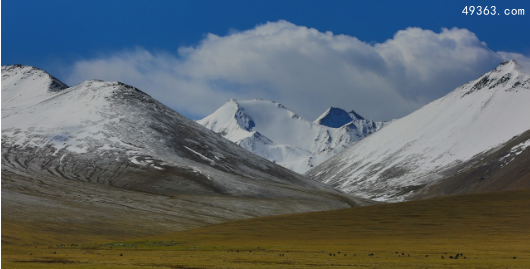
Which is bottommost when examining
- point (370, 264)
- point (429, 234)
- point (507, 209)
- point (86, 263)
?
point (86, 263)

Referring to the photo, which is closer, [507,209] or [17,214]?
[507,209]

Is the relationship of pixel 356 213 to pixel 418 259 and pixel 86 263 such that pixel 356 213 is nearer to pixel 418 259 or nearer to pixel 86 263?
pixel 418 259

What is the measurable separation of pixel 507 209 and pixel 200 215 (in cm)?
9177

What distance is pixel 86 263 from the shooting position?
185 feet

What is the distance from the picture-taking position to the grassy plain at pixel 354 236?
7694cm

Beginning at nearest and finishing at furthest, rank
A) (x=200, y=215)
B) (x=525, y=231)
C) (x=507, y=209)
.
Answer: (x=525, y=231) < (x=507, y=209) < (x=200, y=215)

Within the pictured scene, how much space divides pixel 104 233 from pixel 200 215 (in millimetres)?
51584

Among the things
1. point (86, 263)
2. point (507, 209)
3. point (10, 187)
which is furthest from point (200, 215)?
point (86, 263)

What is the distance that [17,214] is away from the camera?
144500 mm

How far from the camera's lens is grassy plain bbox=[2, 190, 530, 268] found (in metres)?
76.9

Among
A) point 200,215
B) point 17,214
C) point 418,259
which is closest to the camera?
point 418,259

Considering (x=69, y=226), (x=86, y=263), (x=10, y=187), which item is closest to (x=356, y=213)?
(x=69, y=226)

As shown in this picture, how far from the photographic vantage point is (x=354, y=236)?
368 ft

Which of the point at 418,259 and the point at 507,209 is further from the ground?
the point at 507,209
